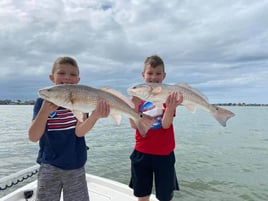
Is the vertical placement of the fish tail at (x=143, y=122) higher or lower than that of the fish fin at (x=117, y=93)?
lower

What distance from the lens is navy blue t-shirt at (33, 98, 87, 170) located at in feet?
10.8

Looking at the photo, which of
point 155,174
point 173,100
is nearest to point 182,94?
point 173,100

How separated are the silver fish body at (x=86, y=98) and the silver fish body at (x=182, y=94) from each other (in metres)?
0.39

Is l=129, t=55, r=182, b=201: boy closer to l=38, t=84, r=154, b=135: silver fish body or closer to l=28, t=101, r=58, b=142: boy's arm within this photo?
l=38, t=84, r=154, b=135: silver fish body

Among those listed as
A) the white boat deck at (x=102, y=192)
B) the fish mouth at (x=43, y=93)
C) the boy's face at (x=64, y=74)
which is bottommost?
the white boat deck at (x=102, y=192)

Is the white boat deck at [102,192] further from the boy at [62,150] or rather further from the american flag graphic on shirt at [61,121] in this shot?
the american flag graphic on shirt at [61,121]

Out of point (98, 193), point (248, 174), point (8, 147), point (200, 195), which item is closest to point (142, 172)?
point (98, 193)

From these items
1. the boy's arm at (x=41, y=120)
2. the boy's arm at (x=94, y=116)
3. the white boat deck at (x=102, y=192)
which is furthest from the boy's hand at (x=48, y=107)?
the white boat deck at (x=102, y=192)

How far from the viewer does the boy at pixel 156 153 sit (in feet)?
13.0

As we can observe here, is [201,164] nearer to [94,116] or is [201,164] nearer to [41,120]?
[94,116]

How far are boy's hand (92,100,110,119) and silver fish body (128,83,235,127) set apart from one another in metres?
0.75

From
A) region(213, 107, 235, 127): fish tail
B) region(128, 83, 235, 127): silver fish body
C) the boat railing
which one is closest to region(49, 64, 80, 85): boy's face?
region(128, 83, 235, 127): silver fish body

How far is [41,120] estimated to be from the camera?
3109 millimetres

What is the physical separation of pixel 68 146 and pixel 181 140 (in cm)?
1922
